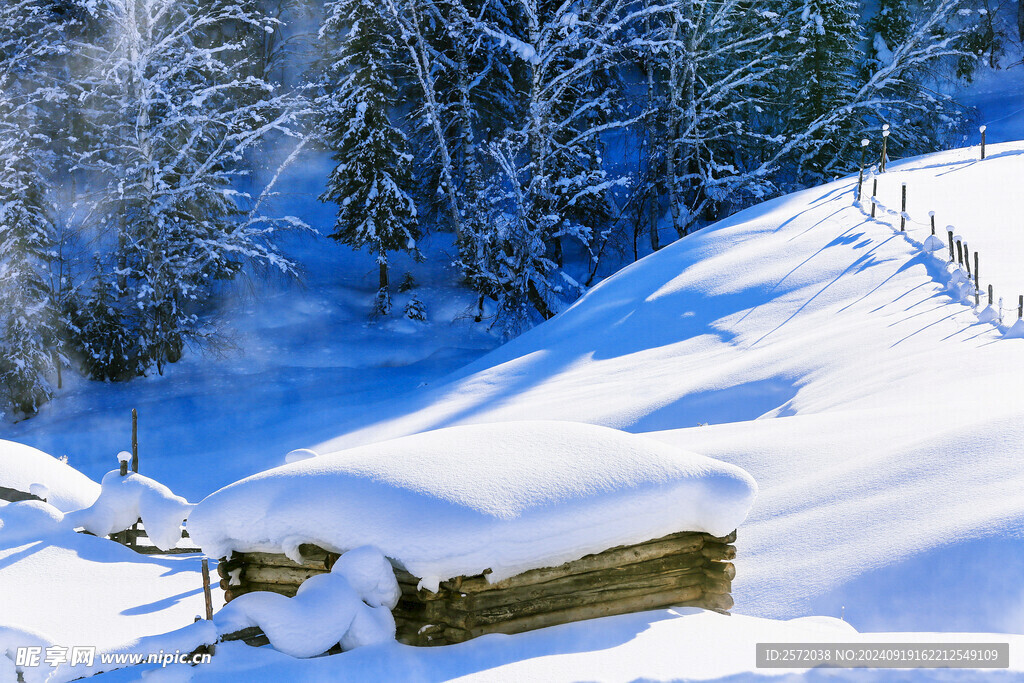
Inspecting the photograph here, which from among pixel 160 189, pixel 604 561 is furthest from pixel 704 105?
pixel 604 561

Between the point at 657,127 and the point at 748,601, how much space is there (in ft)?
77.8

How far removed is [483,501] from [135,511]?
5453mm

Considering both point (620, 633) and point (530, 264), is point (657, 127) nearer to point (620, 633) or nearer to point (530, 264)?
point (530, 264)

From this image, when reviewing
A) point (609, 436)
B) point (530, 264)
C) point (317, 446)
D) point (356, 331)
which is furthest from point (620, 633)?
point (356, 331)

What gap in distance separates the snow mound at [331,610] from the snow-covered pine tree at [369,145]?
2038 cm

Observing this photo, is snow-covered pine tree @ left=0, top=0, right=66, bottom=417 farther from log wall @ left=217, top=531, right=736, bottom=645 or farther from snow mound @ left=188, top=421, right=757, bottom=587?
snow mound @ left=188, top=421, right=757, bottom=587

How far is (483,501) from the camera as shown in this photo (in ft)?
14.9

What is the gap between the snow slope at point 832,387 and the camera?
17.6 ft

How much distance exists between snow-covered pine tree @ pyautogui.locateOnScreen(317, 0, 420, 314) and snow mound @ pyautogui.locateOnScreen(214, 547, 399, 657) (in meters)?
20.4

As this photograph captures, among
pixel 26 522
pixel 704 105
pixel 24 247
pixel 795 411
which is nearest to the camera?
pixel 26 522

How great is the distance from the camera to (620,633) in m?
4.62

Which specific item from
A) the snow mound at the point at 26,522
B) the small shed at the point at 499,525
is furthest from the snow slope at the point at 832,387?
the snow mound at the point at 26,522

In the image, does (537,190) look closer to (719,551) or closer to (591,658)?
(719,551)

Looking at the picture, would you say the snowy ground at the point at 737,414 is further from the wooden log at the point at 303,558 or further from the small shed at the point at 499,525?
the wooden log at the point at 303,558
